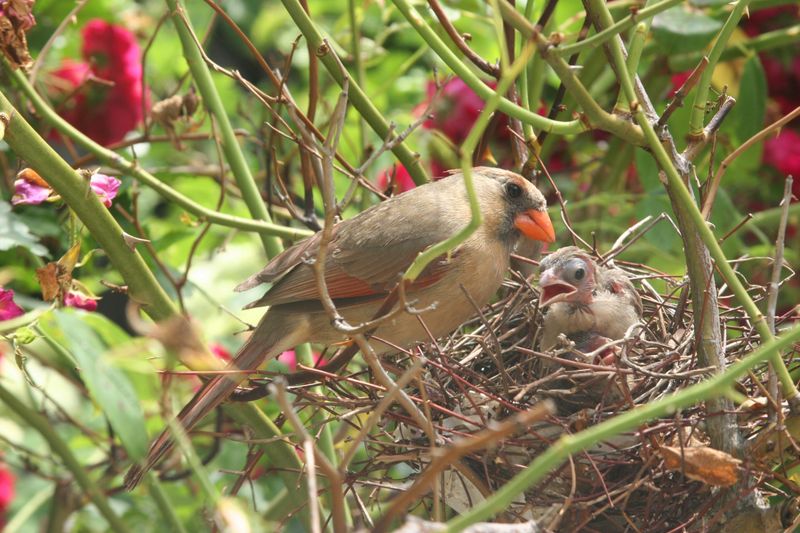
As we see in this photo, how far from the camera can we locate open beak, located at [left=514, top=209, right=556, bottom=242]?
2.75 m

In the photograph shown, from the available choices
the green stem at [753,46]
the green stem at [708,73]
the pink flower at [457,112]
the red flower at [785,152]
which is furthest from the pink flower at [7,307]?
the red flower at [785,152]

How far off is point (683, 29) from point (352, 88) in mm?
1028

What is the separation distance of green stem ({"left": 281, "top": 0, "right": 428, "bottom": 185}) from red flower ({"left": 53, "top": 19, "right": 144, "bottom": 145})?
98 centimetres

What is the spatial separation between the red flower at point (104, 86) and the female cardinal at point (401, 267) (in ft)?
3.07

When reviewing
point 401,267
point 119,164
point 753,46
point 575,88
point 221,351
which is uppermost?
point 575,88

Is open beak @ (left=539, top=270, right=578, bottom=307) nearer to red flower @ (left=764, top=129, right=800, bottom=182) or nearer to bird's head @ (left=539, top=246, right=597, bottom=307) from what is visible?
bird's head @ (left=539, top=246, right=597, bottom=307)

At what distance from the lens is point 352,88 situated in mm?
2455

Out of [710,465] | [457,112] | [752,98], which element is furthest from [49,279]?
[752,98]

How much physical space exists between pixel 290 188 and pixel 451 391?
1145mm

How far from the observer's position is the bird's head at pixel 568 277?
8.48 ft

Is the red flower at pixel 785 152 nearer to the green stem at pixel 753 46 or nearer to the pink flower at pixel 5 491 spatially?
the green stem at pixel 753 46

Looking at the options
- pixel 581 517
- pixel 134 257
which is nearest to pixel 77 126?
pixel 134 257

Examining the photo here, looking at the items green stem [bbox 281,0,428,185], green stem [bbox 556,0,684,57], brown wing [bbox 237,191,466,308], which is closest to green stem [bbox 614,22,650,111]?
green stem [bbox 556,0,684,57]

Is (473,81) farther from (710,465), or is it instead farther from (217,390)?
(217,390)
